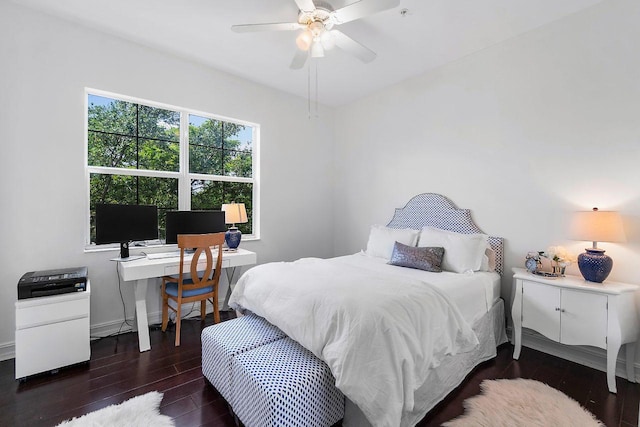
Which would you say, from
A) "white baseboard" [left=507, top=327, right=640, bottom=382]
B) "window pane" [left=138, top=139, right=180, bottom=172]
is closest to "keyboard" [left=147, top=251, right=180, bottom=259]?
"window pane" [left=138, top=139, right=180, bottom=172]

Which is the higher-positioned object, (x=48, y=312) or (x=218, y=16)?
(x=218, y=16)

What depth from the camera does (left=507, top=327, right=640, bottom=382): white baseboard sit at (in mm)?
2227

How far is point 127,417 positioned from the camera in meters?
1.71

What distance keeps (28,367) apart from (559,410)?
11.8ft

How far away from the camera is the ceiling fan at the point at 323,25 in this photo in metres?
1.96

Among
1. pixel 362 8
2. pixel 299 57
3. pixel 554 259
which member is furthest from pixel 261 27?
pixel 554 259

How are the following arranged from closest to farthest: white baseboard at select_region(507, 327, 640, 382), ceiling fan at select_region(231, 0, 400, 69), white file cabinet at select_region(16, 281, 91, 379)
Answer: ceiling fan at select_region(231, 0, 400, 69) < white file cabinet at select_region(16, 281, 91, 379) < white baseboard at select_region(507, 327, 640, 382)

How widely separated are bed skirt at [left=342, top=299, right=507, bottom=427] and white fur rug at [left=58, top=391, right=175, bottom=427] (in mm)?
1068

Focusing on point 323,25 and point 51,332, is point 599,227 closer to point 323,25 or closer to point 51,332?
point 323,25

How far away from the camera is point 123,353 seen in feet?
8.18

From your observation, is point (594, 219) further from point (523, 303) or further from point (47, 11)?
point (47, 11)

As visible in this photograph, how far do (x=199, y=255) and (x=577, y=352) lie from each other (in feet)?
11.1

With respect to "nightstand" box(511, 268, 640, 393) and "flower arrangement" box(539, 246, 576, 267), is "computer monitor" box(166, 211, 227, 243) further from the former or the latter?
"flower arrangement" box(539, 246, 576, 267)

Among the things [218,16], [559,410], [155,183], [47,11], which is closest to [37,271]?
[155,183]
